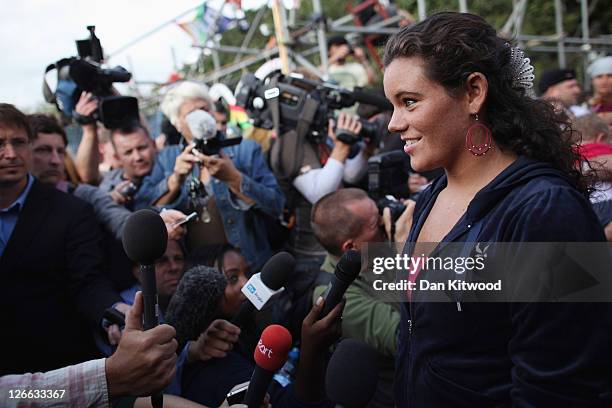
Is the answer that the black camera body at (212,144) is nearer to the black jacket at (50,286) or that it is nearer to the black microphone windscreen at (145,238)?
the black jacket at (50,286)

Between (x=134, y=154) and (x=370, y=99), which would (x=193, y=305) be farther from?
(x=370, y=99)

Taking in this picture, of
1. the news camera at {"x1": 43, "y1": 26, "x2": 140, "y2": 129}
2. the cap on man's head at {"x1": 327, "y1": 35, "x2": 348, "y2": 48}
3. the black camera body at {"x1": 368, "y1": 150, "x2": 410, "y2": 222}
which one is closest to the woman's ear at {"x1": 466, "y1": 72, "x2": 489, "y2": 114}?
the black camera body at {"x1": 368, "y1": 150, "x2": 410, "y2": 222}

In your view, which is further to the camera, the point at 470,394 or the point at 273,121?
the point at 273,121

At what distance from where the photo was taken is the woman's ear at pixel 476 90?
4.58ft

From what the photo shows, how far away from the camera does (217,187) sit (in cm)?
311

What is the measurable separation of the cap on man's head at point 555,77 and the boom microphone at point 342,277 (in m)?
3.86

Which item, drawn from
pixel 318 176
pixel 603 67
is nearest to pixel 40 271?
pixel 318 176

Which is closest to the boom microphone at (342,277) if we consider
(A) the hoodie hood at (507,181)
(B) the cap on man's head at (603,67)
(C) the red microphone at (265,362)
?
(C) the red microphone at (265,362)

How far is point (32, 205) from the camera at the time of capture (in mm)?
2408

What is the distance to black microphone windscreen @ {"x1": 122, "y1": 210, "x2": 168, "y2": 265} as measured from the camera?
1448 mm

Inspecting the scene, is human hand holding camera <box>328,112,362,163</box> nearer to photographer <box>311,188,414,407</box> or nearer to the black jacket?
photographer <box>311,188,414,407</box>

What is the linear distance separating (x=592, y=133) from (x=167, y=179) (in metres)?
2.08

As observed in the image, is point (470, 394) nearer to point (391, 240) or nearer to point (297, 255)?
point (391, 240)

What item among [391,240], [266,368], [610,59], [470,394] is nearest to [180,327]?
[266,368]
